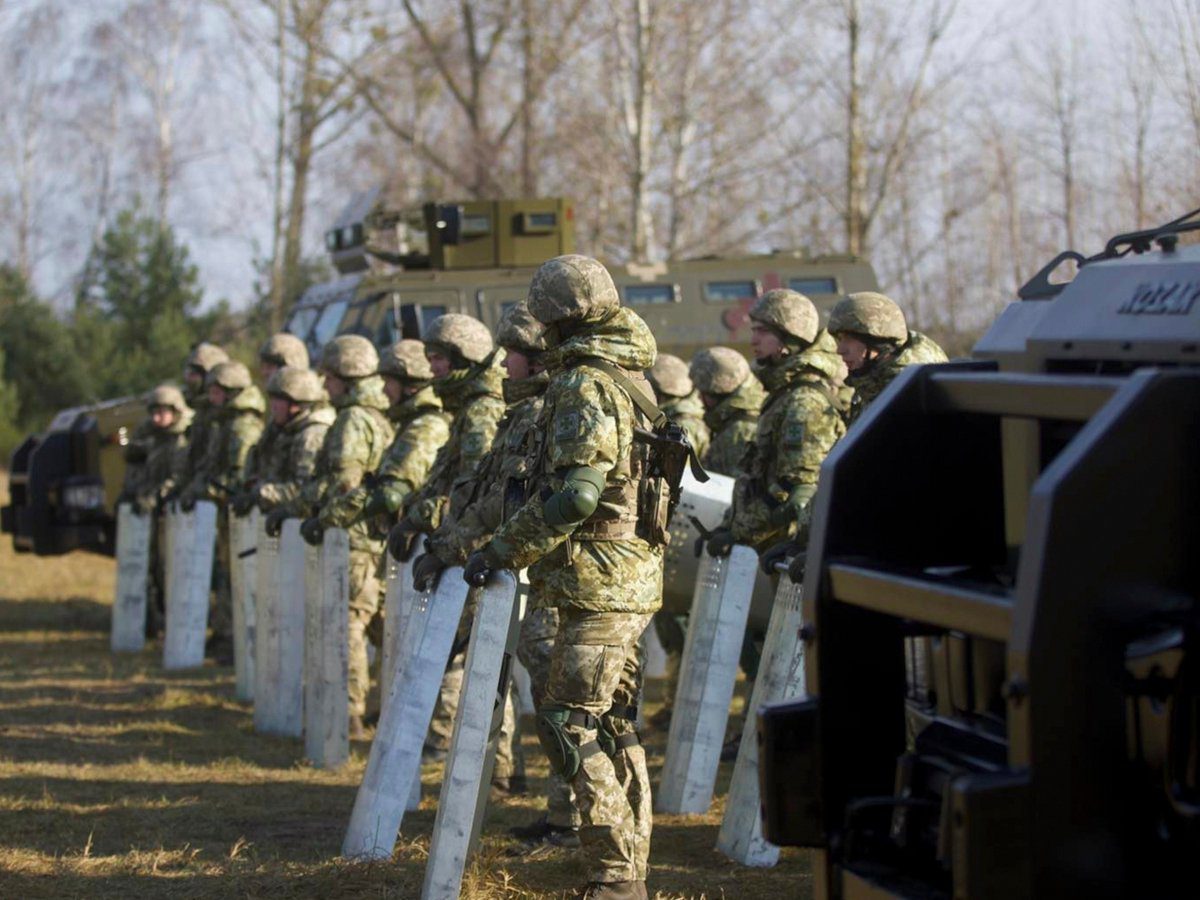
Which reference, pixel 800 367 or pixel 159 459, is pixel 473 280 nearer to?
pixel 159 459

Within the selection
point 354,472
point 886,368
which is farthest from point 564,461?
point 354,472

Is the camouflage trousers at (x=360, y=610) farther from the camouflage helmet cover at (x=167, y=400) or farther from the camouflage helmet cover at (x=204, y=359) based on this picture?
the camouflage helmet cover at (x=167, y=400)

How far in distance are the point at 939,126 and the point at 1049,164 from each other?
257 cm

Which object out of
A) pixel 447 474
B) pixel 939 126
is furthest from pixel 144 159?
pixel 447 474

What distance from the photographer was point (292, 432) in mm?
11055

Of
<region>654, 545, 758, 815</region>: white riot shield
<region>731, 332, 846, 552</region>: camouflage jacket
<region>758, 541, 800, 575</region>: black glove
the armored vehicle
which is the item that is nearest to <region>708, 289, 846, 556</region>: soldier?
<region>731, 332, 846, 552</region>: camouflage jacket

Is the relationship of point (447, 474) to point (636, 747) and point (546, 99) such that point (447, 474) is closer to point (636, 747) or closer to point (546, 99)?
point (636, 747)

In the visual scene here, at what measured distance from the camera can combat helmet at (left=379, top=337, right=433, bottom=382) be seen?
9.05 m

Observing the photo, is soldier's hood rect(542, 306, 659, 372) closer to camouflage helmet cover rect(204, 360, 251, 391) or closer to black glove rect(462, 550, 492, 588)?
black glove rect(462, 550, 492, 588)

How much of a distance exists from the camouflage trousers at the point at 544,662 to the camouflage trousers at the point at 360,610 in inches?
103

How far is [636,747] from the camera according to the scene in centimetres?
589

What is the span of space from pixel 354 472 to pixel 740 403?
2055mm

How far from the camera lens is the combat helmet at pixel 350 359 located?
10.2 metres

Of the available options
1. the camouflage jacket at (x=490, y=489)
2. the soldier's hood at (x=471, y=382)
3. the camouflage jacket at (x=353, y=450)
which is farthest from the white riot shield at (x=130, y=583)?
the camouflage jacket at (x=490, y=489)
